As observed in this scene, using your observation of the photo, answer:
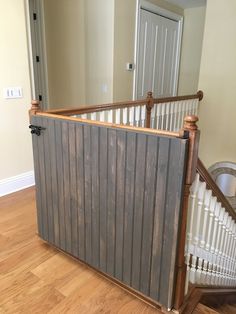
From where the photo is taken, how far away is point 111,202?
5.27 feet


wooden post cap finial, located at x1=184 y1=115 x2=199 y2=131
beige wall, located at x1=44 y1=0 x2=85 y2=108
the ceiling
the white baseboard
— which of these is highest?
the ceiling

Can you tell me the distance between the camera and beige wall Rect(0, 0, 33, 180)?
106 inches

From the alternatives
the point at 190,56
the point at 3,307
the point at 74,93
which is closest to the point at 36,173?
the point at 3,307

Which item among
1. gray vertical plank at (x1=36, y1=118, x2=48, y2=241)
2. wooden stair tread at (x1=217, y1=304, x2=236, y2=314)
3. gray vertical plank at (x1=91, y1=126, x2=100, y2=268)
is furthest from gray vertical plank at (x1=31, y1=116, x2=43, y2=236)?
wooden stair tread at (x1=217, y1=304, x2=236, y2=314)

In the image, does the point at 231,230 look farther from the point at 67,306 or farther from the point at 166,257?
the point at 67,306

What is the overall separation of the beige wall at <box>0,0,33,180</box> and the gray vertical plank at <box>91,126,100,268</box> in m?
1.68

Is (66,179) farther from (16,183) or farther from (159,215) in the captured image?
(16,183)

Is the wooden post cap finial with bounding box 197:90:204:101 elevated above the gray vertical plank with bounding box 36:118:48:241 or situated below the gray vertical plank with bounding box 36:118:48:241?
above

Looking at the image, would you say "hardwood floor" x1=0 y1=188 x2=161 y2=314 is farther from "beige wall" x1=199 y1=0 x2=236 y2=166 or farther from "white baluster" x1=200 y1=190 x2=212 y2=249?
"beige wall" x1=199 y1=0 x2=236 y2=166

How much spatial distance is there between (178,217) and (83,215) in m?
0.71

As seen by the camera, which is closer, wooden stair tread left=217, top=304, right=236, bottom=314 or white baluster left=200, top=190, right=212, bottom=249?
white baluster left=200, top=190, right=212, bottom=249

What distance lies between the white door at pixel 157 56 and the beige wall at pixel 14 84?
81.4 inches

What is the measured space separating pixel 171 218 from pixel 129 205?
0.88 feet

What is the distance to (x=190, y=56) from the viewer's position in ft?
17.9
